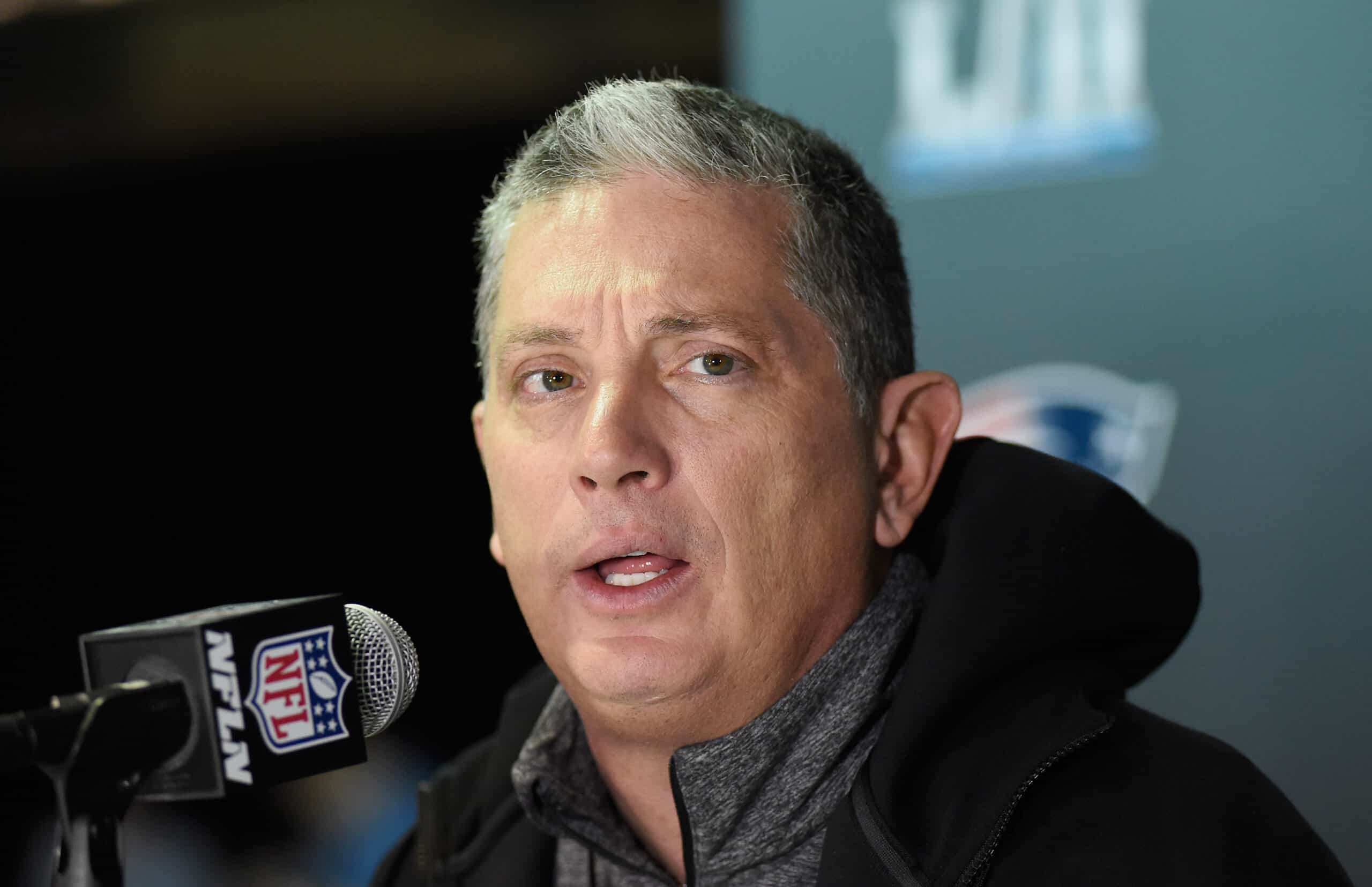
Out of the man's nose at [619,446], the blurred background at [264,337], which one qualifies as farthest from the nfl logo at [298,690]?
the blurred background at [264,337]

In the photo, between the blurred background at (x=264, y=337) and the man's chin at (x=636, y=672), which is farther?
the blurred background at (x=264, y=337)

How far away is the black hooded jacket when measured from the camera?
1.26 meters

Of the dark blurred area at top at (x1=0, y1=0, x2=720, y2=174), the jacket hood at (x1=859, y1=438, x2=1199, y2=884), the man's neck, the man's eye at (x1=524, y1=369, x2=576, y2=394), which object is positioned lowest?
the man's neck

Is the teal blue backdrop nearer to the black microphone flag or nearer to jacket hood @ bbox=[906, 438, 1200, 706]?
jacket hood @ bbox=[906, 438, 1200, 706]

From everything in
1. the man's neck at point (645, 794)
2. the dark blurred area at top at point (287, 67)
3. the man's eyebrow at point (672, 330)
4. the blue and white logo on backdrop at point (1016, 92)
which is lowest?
the man's neck at point (645, 794)

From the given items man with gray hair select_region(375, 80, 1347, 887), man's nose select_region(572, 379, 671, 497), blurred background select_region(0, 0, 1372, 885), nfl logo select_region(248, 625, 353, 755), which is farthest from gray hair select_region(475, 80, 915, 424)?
blurred background select_region(0, 0, 1372, 885)

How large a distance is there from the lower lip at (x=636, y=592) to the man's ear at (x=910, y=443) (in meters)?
0.30

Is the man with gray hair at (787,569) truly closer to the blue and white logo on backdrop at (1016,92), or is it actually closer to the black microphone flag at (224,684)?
the black microphone flag at (224,684)

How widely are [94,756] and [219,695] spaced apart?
0.08 metres

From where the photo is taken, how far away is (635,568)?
1.34 meters

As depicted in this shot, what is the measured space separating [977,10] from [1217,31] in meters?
0.38

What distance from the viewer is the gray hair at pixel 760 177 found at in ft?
4.73

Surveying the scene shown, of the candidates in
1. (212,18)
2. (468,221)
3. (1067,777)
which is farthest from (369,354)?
(1067,777)

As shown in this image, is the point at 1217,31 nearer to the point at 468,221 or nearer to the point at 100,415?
the point at 468,221
